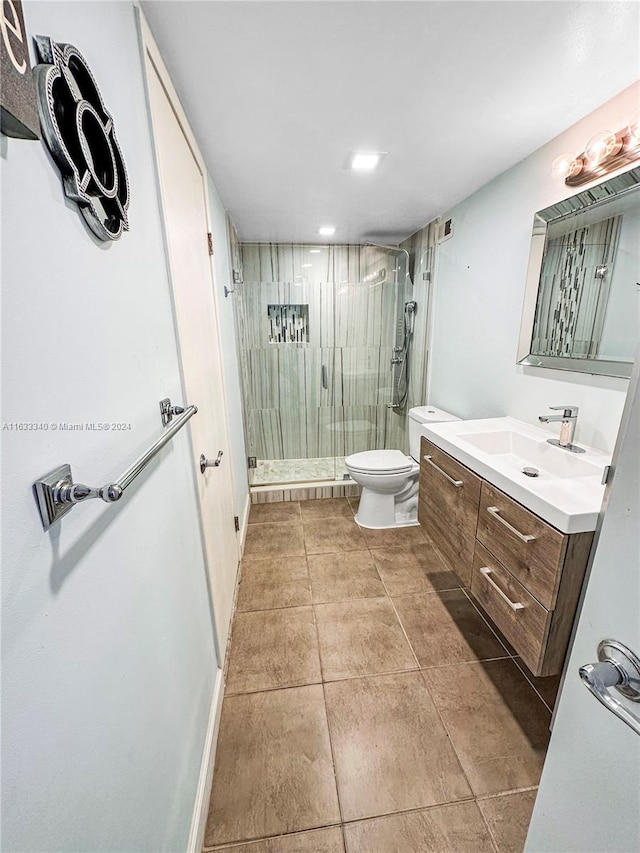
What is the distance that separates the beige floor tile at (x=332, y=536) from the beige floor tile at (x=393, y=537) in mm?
60

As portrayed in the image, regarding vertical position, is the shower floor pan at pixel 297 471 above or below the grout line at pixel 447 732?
above

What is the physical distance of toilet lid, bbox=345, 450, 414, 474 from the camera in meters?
2.42

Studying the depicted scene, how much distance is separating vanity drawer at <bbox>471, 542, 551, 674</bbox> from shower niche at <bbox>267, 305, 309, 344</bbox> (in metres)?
2.47

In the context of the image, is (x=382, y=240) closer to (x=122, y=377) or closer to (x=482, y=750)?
(x=122, y=377)

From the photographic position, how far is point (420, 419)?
8.06 ft

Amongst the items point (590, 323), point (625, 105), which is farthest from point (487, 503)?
point (625, 105)

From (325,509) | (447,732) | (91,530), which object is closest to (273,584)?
(325,509)

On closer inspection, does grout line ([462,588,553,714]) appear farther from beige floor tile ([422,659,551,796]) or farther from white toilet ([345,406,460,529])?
white toilet ([345,406,460,529])

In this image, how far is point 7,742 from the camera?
1.19ft

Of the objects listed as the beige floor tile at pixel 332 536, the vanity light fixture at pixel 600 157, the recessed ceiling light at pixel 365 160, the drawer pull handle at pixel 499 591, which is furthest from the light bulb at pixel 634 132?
the beige floor tile at pixel 332 536

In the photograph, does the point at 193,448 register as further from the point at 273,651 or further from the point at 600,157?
the point at 600,157

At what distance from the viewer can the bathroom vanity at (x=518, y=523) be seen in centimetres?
104

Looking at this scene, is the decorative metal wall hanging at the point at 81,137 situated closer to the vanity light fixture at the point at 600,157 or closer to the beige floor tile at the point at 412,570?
the vanity light fixture at the point at 600,157

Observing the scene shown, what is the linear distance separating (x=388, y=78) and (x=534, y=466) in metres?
1.61
